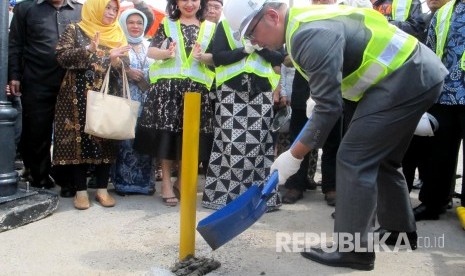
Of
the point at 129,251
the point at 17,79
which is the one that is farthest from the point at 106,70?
the point at 129,251

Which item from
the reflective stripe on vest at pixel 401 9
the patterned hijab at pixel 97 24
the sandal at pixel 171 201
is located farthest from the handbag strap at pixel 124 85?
the reflective stripe on vest at pixel 401 9

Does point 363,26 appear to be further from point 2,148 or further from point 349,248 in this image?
point 2,148

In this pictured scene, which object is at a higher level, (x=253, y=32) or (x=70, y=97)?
(x=253, y=32)

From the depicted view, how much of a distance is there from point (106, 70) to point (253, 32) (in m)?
1.67

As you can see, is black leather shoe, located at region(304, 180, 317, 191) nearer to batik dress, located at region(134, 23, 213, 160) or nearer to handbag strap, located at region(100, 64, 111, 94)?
batik dress, located at region(134, 23, 213, 160)

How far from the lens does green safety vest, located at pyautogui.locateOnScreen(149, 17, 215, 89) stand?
3.79 metres

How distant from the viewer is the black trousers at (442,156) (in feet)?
11.3

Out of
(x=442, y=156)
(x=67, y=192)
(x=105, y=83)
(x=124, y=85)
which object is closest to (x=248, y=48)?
(x=124, y=85)

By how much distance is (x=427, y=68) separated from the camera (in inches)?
97.5

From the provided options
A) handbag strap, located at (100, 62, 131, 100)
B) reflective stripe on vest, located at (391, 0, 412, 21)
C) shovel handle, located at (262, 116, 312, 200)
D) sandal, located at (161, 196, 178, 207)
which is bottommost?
sandal, located at (161, 196, 178, 207)

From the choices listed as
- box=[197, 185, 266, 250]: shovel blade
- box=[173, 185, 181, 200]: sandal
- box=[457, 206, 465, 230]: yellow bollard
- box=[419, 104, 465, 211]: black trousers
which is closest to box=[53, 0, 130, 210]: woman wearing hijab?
box=[173, 185, 181, 200]: sandal

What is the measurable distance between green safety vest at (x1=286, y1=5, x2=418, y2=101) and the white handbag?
1592mm

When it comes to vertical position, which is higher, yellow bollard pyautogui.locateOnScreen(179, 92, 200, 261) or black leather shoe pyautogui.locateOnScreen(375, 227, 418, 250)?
yellow bollard pyautogui.locateOnScreen(179, 92, 200, 261)

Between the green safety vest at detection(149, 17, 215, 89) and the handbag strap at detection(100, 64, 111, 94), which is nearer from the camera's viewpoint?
the handbag strap at detection(100, 64, 111, 94)
